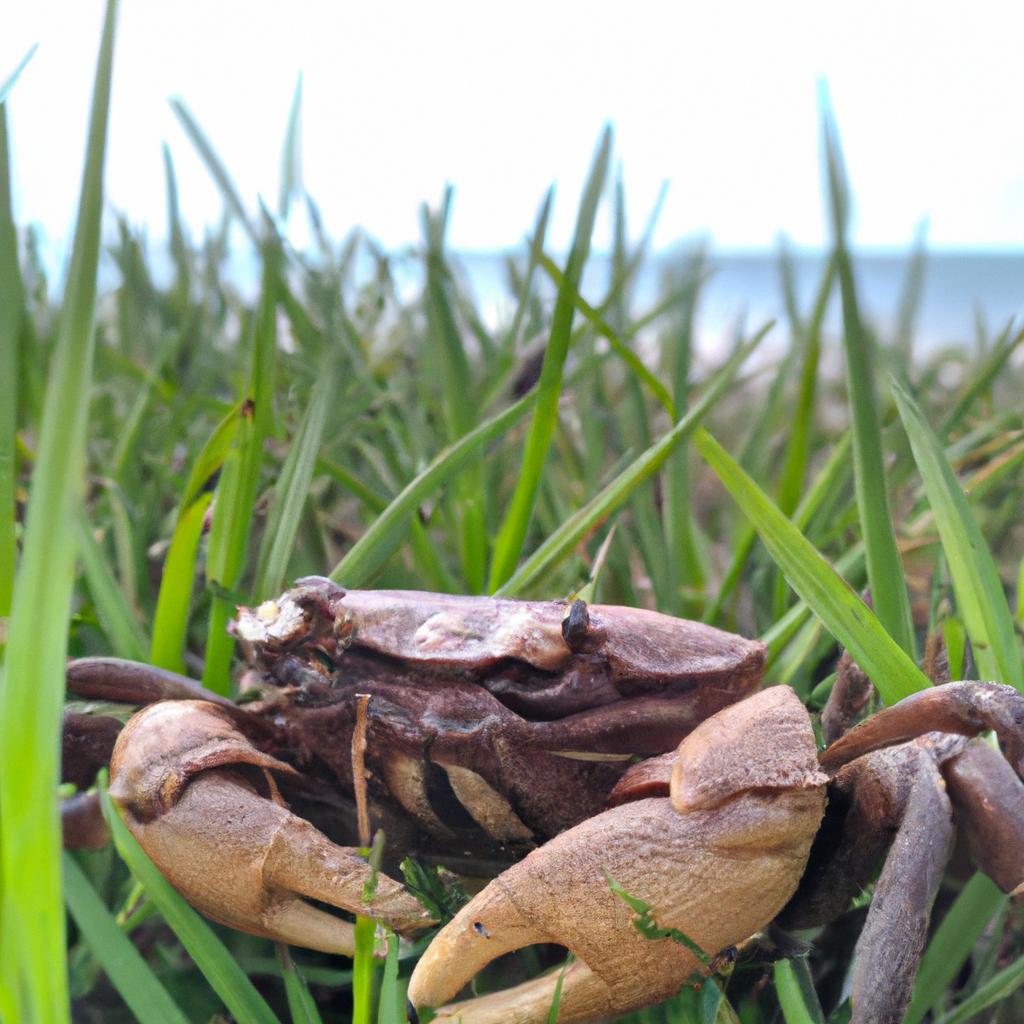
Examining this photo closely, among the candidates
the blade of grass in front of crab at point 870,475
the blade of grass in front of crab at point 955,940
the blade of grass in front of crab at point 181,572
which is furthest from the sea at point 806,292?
the blade of grass in front of crab at point 181,572

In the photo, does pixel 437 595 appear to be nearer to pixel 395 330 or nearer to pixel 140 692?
pixel 140 692

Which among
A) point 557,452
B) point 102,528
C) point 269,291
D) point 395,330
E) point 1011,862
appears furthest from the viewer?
point 395,330

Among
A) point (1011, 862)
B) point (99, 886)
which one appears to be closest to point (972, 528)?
point (1011, 862)

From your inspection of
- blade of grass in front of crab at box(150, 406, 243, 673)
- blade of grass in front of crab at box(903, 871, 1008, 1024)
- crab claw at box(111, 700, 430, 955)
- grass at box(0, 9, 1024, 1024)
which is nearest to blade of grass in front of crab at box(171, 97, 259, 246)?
grass at box(0, 9, 1024, 1024)

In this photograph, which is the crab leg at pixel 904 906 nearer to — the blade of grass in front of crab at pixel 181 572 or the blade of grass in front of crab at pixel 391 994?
the blade of grass in front of crab at pixel 391 994

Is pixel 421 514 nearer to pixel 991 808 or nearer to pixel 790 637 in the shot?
pixel 790 637

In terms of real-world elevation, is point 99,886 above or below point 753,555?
below
